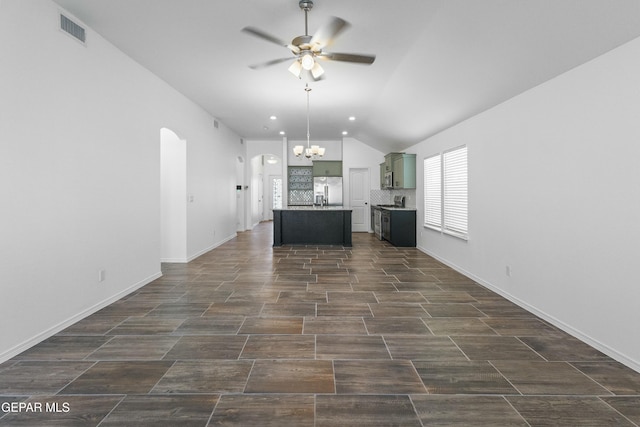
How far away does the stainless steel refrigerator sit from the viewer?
9836 millimetres

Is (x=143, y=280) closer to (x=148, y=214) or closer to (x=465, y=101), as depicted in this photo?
(x=148, y=214)

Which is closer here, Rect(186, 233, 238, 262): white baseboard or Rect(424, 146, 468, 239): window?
Rect(424, 146, 468, 239): window

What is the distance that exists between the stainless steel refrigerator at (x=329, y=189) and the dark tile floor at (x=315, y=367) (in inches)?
241

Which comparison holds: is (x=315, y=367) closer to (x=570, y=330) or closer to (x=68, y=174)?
(x=570, y=330)

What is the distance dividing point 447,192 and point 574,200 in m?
2.94

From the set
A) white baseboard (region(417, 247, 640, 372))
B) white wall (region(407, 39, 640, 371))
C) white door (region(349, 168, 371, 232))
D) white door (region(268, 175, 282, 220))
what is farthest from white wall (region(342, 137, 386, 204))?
white baseboard (region(417, 247, 640, 372))

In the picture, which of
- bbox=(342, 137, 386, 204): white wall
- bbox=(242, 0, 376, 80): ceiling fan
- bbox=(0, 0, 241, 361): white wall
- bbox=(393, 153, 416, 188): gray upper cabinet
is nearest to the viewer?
bbox=(0, 0, 241, 361): white wall

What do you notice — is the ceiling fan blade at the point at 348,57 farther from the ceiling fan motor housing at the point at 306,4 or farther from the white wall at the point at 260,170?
the white wall at the point at 260,170

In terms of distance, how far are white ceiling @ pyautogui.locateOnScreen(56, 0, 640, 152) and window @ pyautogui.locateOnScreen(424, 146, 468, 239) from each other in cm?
69

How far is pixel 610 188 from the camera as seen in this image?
7.87ft

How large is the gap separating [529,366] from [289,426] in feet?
5.88

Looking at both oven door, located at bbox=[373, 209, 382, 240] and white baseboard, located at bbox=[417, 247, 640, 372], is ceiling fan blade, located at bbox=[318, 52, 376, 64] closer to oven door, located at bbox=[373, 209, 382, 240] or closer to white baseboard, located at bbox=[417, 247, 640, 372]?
→ white baseboard, located at bbox=[417, 247, 640, 372]

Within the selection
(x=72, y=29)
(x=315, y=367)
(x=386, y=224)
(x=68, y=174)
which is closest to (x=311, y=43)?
(x=72, y=29)

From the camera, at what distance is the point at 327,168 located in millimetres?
9867
